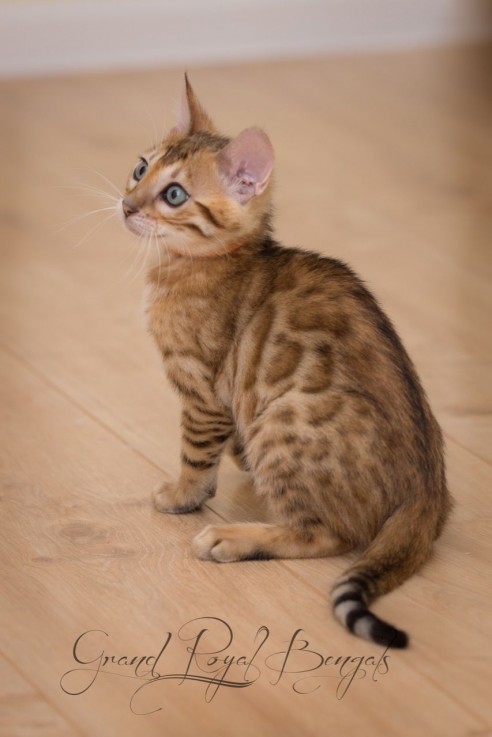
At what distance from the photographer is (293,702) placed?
5.45ft

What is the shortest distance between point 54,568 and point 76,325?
955 millimetres

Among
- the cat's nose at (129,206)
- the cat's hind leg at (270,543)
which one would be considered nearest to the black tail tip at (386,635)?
the cat's hind leg at (270,543)

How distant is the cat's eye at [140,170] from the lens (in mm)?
2083

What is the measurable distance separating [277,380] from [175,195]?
1.11ft

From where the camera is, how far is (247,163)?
2.01 m

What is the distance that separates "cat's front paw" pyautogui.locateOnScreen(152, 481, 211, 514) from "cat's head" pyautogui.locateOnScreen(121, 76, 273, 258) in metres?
0.40

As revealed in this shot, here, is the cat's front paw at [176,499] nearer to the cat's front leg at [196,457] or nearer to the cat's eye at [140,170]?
the cat's front leg at [196,457]

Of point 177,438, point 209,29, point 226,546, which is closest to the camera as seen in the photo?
point 226,546

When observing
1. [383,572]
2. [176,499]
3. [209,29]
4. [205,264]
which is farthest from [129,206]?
[209,29]

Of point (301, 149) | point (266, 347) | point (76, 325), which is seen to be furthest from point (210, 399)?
point (301, 149)

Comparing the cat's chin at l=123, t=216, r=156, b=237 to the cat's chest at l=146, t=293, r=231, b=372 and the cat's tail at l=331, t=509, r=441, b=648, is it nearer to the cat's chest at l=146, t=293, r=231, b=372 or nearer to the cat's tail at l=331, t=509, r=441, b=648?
the cat's chest at l=146, t=293, r=231, b=372

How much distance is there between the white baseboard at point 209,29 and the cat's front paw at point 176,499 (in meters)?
2.59

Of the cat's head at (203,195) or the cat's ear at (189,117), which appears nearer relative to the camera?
the cat's head at (203,195)

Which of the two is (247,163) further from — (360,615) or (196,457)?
(360,615)
